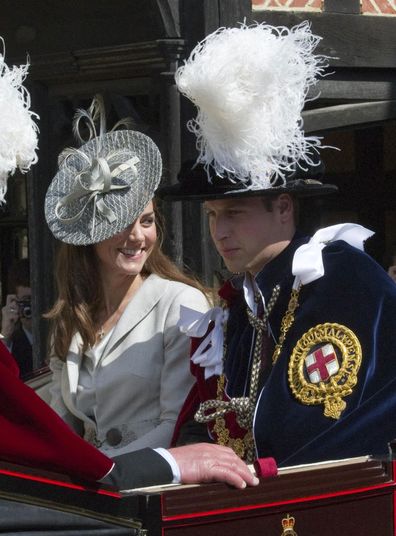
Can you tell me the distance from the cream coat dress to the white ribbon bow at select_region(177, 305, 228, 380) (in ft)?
0.45

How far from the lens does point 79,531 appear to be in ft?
7.43

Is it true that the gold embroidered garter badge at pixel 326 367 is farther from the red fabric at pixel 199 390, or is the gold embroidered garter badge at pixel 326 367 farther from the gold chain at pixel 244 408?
the red fabric at pixel 199 390

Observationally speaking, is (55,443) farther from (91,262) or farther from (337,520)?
(91,262)

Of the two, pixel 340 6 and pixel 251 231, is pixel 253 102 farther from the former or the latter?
pixel 340 6

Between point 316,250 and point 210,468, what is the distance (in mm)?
783

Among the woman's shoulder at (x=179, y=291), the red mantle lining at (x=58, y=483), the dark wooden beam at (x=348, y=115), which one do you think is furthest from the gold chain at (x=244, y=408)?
the dark wooden beam at (x=348, y=115)

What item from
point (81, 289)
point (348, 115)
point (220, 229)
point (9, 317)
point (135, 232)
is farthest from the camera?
point (348, 115)

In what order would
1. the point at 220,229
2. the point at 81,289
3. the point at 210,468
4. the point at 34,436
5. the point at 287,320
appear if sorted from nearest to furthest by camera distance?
the point at 34,436, the point at 210,468, the point at 287,320, the point at 220,229, the point at 81,289

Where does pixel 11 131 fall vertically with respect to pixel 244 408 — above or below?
above

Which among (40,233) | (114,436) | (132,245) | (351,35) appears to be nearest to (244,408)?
(114,436)

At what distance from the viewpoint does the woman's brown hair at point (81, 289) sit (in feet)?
12.2

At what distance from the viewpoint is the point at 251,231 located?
123 inches

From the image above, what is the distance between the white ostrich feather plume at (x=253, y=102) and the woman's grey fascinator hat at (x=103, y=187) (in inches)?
18.7

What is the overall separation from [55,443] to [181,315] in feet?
4.16
